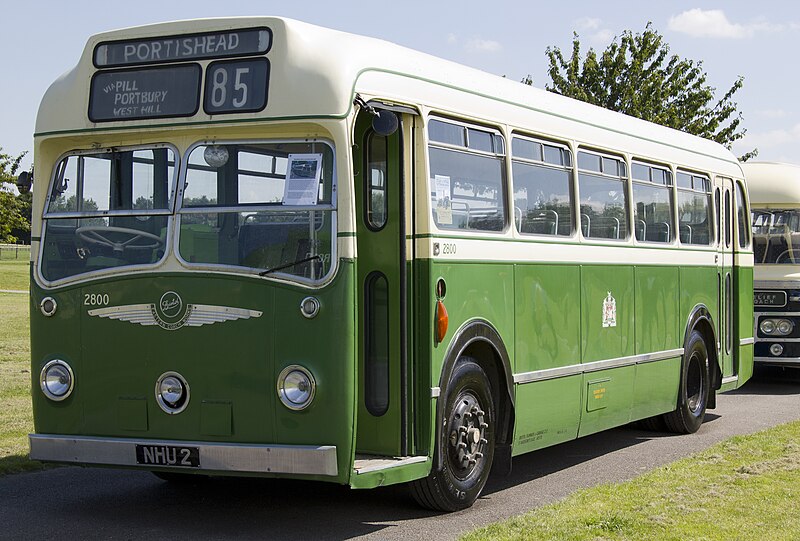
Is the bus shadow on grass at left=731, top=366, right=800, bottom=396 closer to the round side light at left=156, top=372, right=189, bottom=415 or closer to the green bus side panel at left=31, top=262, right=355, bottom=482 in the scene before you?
the green bus side panel at left=31, top=262, right=355, bottom=482

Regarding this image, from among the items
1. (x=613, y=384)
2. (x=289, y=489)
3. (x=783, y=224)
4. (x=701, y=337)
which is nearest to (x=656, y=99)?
(x=783, y=224)

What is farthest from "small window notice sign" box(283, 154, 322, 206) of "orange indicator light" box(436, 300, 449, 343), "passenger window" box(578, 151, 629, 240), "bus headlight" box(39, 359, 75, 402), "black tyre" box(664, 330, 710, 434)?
"black tyre" box(664, 330, 710, 434)

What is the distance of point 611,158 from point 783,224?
8.48 m

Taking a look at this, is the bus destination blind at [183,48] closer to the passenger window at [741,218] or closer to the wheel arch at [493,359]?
the wheel arch at [493,359]

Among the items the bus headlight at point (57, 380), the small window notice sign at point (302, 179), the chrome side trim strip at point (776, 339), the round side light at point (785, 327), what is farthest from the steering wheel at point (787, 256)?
the bus headlight at point (57, 380)

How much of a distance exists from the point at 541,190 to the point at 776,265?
9.65 m

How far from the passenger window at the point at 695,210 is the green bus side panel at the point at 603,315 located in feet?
5.96

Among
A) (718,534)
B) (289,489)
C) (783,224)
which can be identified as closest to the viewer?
(718,534)

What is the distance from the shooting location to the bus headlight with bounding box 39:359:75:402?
28.4ft

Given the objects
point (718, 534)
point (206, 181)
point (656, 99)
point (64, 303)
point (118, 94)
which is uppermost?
point (656, 99)

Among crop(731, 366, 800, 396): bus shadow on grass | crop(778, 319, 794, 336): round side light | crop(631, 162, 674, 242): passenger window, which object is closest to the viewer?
crop(631, 162, 674, 242): passenger window

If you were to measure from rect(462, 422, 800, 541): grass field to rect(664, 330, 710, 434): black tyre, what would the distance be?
2.22 meters

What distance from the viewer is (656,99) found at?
125 ft

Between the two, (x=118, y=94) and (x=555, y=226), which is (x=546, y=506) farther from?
(x=118, y=94)
